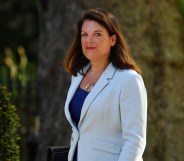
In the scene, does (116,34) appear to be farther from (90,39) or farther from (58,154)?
(58,154)

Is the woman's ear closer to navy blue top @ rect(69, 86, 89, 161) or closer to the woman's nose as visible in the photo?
the woman's nose

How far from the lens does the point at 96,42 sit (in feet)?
14.8

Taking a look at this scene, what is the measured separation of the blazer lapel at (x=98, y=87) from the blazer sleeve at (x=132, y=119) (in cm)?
17

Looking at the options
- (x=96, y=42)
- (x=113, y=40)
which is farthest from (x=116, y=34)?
(x=96, y=42)

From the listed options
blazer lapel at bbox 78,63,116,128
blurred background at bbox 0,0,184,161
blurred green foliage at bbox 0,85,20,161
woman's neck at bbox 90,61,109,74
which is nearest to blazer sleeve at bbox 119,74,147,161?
blazer lapel at bbox 78,63,116,128

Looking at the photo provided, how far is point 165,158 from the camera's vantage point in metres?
9.24

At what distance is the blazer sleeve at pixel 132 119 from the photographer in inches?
167

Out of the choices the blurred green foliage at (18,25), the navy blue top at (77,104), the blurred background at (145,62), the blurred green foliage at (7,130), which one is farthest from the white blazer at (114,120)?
the blurred green foliage at (18,25)

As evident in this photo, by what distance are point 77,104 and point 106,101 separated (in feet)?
0.88

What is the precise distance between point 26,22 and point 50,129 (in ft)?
53.1

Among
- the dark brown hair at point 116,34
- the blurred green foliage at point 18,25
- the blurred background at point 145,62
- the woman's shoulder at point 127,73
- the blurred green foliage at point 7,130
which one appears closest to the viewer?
the woman's shoulder at point 127,73

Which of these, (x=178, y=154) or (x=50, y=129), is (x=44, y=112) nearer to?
(x=50, y=129)

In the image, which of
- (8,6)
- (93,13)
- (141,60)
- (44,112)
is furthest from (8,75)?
(8,6)

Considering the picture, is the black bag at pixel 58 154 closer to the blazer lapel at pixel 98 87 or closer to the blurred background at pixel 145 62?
the blazer lapel at pixel 98 87
